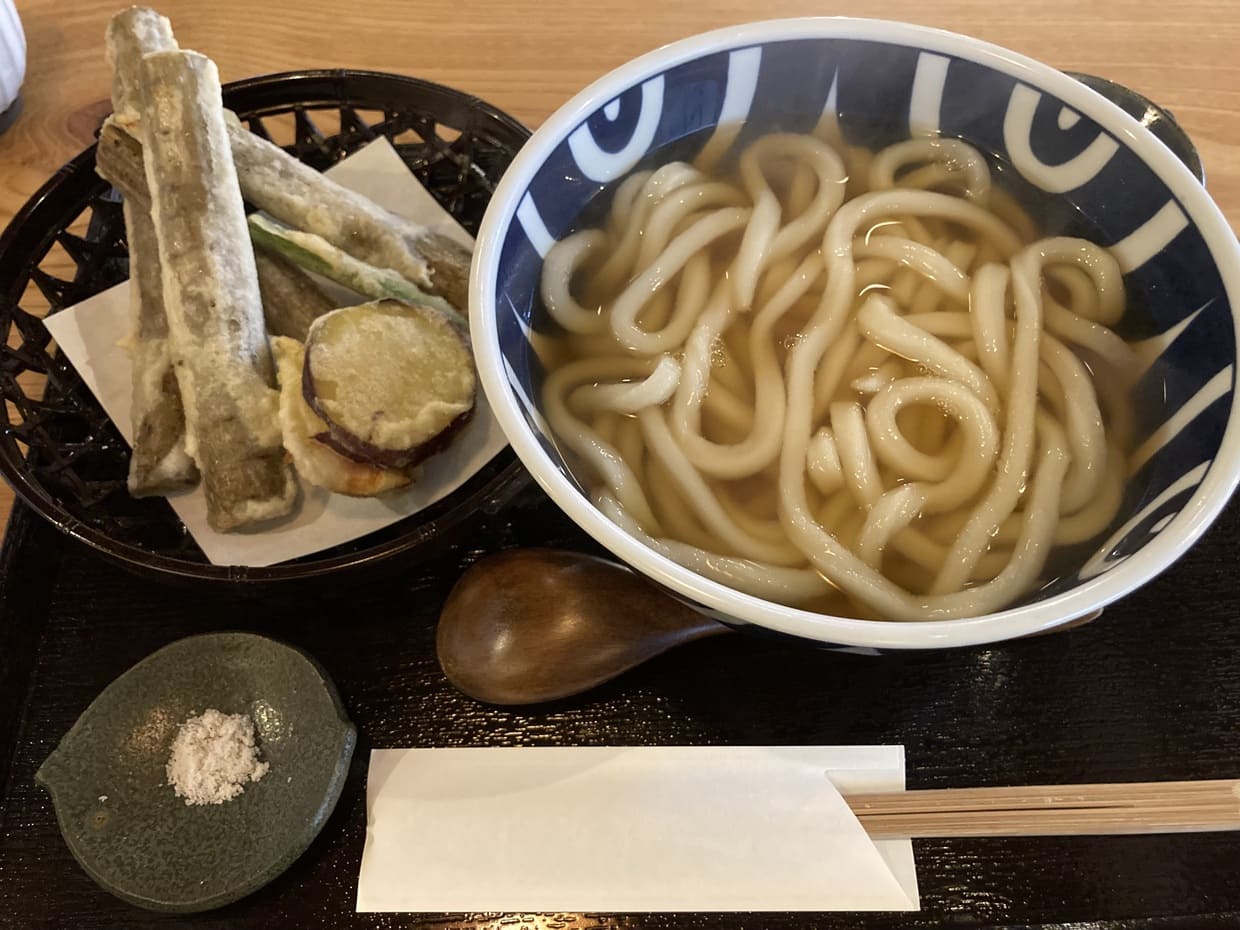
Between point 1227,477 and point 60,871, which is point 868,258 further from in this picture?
point 60,871

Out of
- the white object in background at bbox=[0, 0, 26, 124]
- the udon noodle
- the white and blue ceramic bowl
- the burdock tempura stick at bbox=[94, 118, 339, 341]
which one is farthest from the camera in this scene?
the white object in background at bbox=[0, 0, 26, 124]

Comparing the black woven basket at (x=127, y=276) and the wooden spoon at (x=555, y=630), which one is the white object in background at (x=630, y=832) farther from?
the black woven basket at (x=127, y=276)

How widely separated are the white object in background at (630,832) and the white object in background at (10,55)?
1321 mm

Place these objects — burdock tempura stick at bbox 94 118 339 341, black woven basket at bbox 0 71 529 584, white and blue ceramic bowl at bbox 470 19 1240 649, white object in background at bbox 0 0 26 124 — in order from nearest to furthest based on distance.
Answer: white and blue ceramic bowl at bbox 470 19 1240 649 → black woven basket at bbox 0 71 529 584 → burdock tempura stick at bbox 94 118 339 341 → white object in background at bbox 0 0 26 124

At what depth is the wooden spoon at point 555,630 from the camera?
0.96m

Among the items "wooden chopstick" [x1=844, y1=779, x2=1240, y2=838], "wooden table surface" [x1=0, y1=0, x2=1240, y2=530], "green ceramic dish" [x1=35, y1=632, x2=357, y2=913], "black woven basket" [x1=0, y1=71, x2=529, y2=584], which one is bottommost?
"green ceramic dish" [x1=35, y1=632, x2=357, y2=913]

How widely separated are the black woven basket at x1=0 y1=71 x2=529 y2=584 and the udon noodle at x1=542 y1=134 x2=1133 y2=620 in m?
0.21

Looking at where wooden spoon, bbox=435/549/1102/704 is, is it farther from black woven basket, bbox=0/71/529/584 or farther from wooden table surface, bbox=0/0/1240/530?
wooden table surface, bbox=0/0/1240/530

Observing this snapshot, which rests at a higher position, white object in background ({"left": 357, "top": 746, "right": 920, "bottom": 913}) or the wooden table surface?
the wooden table surface

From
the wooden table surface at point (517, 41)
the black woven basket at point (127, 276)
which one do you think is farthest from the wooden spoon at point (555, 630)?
the wooden table surface at point (517, 41)

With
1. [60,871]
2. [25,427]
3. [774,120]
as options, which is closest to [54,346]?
[25,427]

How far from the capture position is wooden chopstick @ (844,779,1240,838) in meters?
0.90

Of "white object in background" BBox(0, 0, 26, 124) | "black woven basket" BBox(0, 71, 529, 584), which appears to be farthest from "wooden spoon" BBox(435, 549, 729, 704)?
"white object in background" BBox(0, 0, 26, 124)

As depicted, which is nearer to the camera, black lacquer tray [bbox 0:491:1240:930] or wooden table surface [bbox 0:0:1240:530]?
black lacquer tray [bbox 0:491:1240:930]
